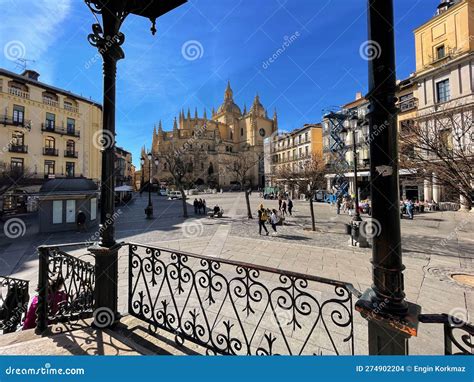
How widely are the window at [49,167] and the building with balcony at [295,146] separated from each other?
28526 millimetres

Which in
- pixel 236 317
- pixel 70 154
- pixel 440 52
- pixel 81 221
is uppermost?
pixel 440 52

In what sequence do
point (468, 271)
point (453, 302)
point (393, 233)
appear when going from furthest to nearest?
1. point (468, 271)
2. point (453, 302)
3. point (393, 233)

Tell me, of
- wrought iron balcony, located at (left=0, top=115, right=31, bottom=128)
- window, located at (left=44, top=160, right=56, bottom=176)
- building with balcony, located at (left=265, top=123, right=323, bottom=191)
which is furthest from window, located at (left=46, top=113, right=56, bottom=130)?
building with balcony, located at (left=265, top=123, right=323, bottom=191)

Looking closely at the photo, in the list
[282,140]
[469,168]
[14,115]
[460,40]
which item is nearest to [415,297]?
[469,168]

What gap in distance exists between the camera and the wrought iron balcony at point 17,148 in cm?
2338

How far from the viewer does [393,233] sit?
1.63 metres

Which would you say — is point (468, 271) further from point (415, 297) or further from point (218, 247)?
point (218, 247)

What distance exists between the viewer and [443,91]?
18.8 meters

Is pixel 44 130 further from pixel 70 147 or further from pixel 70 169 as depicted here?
pixel 70 169

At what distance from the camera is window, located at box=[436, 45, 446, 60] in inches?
723

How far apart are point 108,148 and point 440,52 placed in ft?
89.1

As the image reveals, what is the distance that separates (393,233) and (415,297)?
4497mm

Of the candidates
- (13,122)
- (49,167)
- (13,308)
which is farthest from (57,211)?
(13,122)

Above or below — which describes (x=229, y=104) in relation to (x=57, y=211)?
above
